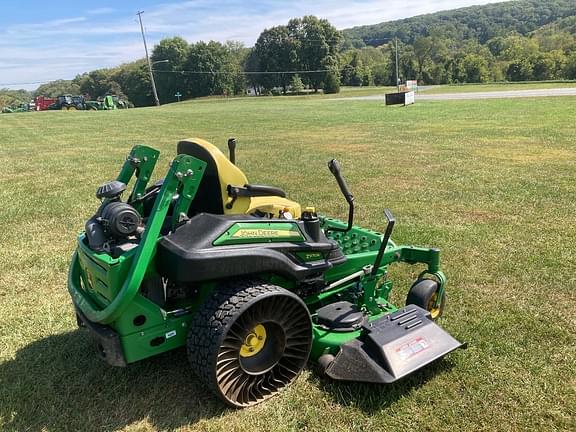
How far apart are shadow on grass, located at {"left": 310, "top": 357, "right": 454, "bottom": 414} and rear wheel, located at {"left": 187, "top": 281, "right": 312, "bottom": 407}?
23 centimetres

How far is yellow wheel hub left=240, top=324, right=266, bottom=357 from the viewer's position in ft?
9.51

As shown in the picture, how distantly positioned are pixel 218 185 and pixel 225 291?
728 millimetres

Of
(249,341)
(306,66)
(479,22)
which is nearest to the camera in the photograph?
(249,341)

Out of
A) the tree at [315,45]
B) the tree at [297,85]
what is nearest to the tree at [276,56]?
the tree at [315,45]

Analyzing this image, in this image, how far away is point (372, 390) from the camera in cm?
301

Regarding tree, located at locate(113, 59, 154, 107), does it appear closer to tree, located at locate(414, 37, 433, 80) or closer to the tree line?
the tree line

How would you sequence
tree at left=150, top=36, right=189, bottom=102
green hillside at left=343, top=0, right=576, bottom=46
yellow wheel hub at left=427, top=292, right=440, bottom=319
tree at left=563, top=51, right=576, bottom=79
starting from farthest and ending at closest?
1. green hillside at left=343, top=0, right=576, bottom=46
2. tree at left=150, top=36, right=189, bottom=102
3. tree at left=563, top=51, right=576, bottom=79
4. yellow wheel hub at left=427, top=292, right=440, bottom=319

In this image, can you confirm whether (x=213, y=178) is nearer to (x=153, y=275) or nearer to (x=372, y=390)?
(x=153, y=275)

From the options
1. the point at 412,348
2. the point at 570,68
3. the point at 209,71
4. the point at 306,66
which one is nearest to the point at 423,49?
the point at 306,66

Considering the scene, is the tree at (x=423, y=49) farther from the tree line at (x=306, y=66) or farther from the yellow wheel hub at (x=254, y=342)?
the yellow wheel hub at (x=254, y=342)

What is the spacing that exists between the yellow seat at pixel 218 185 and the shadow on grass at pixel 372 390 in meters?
1.18

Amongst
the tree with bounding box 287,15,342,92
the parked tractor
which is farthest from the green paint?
the tree with bounding box 287,15,342,92

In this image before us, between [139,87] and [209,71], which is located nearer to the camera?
[209,71]

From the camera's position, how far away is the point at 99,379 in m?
3.23
